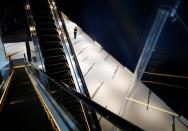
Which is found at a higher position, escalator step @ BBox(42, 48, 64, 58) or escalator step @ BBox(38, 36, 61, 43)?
escalator step @ BBox(38, 36, 61, 43)

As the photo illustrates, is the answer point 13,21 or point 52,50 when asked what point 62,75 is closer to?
point 52,50

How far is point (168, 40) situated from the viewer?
19.2 feet

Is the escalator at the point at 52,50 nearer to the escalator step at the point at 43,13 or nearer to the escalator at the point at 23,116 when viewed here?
the escalator step at the point at 43,13

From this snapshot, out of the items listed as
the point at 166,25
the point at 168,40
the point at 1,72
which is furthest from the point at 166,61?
the point at 1,72

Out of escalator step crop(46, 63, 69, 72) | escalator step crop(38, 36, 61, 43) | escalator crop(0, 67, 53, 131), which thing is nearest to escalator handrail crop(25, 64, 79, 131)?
escalator crop(0, 67, 53, 131)

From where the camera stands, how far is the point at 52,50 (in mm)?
6797

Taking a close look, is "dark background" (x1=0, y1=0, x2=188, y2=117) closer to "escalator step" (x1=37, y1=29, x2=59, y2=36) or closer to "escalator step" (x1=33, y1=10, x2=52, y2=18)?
"escalator step" (x1=33, y1=10, x2=52, y2=18)

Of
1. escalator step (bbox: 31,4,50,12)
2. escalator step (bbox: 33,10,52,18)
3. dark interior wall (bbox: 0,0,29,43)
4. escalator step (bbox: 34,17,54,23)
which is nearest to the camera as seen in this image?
escalator step (bbox: 34,17,54,23)

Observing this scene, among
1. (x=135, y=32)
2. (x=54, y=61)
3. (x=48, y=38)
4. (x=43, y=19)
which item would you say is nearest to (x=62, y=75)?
(x=54, y=61)

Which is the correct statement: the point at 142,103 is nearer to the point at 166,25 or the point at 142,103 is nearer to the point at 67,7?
the point at 166,25

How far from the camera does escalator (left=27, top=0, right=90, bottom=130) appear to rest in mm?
5805

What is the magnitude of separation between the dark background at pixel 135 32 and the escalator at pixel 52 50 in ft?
8.35

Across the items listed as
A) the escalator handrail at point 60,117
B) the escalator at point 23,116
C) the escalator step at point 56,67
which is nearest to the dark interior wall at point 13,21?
the escalator step at point 56,67

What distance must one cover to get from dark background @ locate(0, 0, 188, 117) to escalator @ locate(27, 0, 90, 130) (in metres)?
2.54
